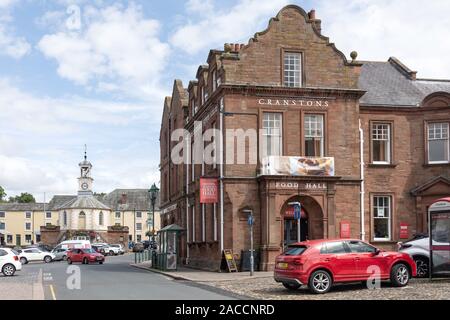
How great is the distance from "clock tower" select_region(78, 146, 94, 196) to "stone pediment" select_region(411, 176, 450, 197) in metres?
84.4

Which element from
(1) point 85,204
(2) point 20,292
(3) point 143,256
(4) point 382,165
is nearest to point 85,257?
(3) point 143,256

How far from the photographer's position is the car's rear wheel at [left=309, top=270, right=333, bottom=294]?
68.5 feet

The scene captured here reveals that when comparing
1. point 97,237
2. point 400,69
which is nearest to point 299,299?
point 400,69

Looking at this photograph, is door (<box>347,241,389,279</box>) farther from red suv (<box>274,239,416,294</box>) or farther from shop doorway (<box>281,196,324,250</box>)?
shop doorway (<box>281,196,324,250</box>)

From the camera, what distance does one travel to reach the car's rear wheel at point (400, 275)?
858 inches

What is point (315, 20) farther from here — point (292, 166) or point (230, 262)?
point (230, 262)

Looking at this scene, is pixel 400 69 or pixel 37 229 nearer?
pixel 400 69

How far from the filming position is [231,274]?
104 ft

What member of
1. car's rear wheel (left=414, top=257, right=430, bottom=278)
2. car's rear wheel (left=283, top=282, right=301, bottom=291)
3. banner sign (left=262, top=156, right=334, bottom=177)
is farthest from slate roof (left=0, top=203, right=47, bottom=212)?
car's rear wheel (left=283, top=282, right=301, bottom=291)

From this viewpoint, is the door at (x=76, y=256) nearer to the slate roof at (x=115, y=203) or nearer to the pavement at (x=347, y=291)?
the pavement at (x=347, y=291)

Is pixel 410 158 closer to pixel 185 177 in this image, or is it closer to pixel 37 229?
pixel 185 177

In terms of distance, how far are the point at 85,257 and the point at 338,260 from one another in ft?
115

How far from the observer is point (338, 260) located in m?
21.2
